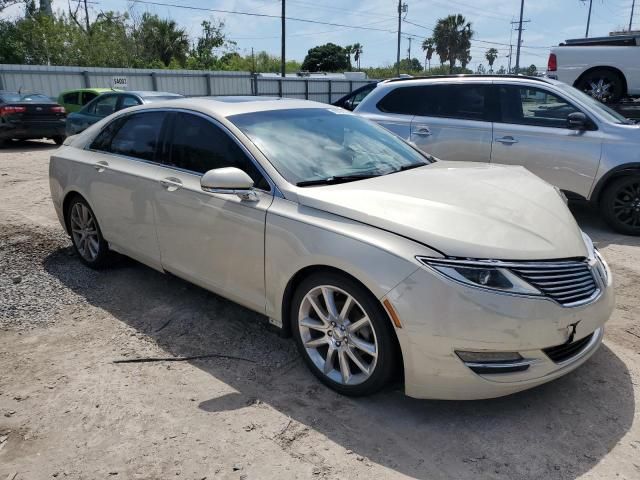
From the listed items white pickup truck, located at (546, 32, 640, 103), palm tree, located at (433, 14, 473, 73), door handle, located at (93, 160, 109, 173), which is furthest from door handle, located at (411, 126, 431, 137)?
palm tree, located at (433, 14, 473, 73)

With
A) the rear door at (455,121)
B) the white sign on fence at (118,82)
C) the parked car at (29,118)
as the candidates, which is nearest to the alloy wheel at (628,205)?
the rear door at (455,121)

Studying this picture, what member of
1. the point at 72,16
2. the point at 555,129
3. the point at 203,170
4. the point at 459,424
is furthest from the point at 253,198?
the point at 72,16

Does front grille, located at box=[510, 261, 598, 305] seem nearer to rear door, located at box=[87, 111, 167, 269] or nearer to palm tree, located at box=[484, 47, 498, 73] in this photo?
rear door, located at box=[87, 111, 167, 269]

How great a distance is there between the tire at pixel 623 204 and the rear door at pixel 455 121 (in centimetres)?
143

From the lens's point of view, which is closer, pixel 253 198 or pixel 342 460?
pixel 342 460

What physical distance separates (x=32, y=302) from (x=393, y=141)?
3220 mm

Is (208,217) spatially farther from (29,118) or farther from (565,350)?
(29,118)

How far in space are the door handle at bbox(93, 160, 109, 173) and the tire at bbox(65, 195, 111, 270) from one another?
0.42m

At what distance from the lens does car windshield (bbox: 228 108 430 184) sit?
3.42 meters

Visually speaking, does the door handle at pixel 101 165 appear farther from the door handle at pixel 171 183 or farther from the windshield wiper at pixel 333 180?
the windshield wiper at pixel 333 180

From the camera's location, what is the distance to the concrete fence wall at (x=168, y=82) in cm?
2247

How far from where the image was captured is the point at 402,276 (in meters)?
2.61

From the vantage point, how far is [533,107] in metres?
6.48

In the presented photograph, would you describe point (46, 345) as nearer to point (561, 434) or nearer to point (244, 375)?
point (244, 375)
